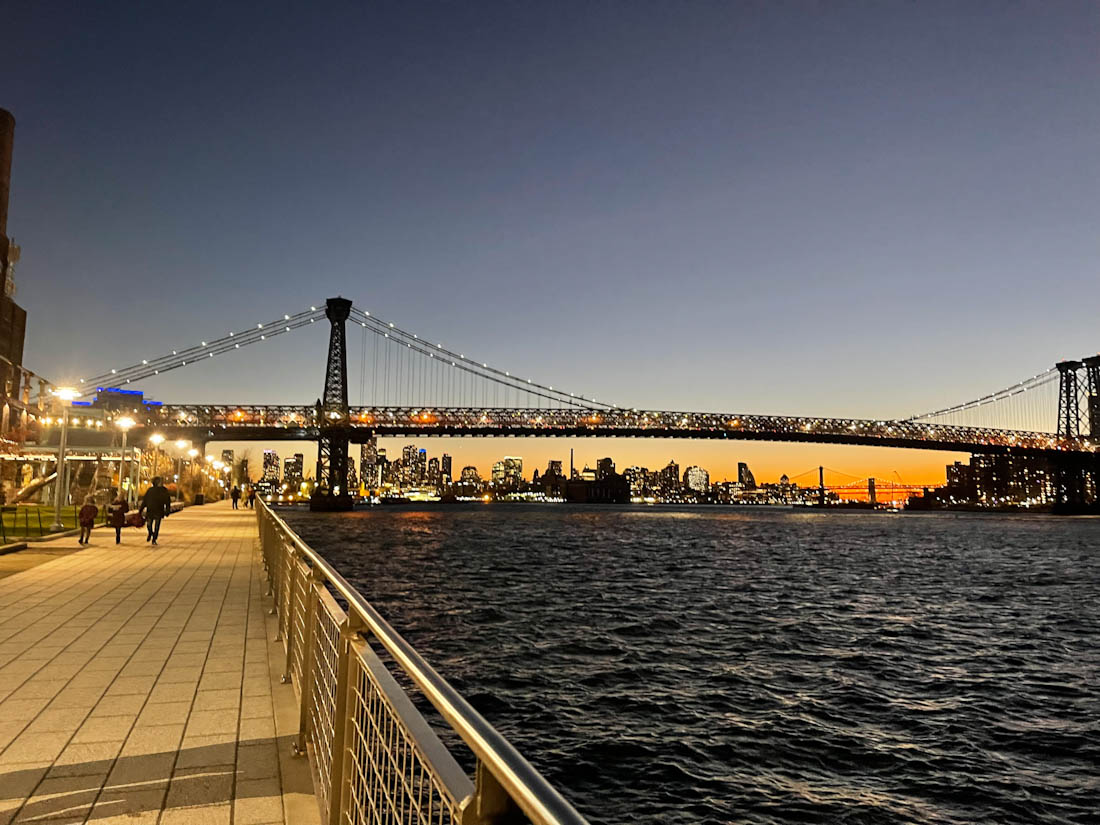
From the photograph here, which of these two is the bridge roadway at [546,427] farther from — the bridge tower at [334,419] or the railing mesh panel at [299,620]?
Result: the railing mesh panel at [299,620]

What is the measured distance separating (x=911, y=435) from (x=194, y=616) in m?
102

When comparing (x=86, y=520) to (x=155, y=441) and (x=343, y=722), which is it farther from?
(x=155, y=441)

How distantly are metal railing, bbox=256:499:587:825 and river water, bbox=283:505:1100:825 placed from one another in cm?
393

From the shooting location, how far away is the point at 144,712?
5605 millimetres

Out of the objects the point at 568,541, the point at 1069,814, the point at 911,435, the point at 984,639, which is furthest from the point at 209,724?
the point at 911,435

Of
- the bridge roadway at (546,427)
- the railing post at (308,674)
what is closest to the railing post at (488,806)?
the railing post at (308,674)

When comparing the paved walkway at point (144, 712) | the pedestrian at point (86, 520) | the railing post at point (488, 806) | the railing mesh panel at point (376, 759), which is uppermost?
the railing post at point (488, 806)

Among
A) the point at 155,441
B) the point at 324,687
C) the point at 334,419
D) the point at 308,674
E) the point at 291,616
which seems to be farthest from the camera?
the point at 334,419

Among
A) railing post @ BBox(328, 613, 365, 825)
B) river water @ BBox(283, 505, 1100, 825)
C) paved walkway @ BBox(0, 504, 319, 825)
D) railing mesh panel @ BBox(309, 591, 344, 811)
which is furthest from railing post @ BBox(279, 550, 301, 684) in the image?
river water @ BBox(283, 505, 1100, 825)

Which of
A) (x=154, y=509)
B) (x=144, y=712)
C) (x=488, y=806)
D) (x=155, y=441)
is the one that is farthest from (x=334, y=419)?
(x=488, y=806)

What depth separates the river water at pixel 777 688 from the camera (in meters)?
8.06

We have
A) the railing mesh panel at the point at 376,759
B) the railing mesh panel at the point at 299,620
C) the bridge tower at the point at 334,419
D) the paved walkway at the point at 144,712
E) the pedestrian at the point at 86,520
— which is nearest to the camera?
the railing mesh panel at the point at 376,759

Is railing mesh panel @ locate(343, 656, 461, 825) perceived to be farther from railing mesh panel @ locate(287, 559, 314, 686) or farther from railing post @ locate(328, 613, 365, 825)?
railing mesh panel @ locate(287, 559, 314, 686)

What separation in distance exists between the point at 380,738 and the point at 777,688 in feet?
35.1
